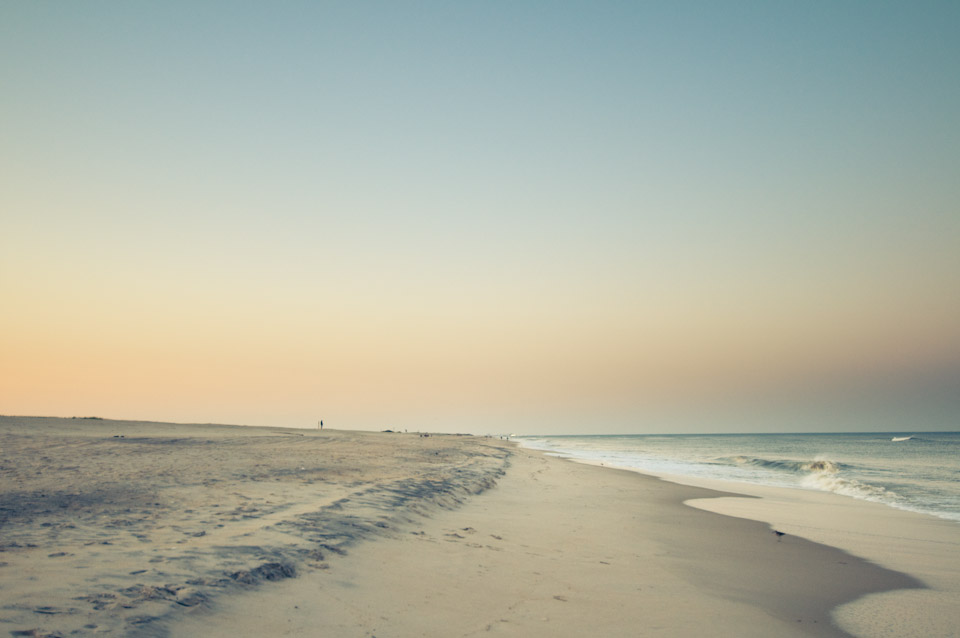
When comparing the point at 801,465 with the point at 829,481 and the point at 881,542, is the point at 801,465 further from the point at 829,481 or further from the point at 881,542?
the point at 881,542

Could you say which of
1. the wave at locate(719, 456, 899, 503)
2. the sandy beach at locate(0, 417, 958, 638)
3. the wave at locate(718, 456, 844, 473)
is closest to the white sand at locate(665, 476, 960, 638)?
the sandy beach at locate(0, 417, 958, 638)

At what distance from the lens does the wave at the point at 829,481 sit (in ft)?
70.4

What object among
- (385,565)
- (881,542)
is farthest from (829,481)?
(385,565)

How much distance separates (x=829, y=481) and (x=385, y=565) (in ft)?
86.7

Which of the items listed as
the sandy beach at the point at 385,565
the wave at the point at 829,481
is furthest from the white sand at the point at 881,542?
the wave at the point at 829,481

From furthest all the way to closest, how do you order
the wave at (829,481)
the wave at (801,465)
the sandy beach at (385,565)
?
the wave at (801,465), the wave at (829,481), the sandy beach at (385,565)

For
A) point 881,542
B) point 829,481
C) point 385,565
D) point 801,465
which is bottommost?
point 801,465

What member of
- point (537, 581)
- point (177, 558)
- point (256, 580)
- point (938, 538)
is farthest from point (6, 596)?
point (938, 538)

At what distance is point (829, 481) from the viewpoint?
26.1 m

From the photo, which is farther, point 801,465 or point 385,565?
point 801,465

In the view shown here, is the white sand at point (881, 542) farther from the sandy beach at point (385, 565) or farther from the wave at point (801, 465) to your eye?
the wave at point (801, 465)

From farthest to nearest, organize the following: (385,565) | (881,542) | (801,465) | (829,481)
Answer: (801,465) → (829,481) → (881,542) → (385,565)

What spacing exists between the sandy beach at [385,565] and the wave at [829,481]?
9206mm

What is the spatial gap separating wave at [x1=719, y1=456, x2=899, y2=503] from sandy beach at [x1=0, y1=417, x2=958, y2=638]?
9206 millimetres
